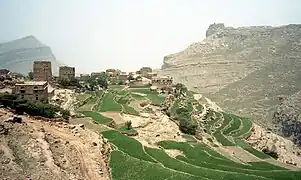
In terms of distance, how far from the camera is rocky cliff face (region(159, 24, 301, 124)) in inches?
4402

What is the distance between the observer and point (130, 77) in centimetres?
9000

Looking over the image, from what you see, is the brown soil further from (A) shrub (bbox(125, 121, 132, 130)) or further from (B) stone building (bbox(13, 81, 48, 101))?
(B) stone building (bbox(13, 81, 48, 101))

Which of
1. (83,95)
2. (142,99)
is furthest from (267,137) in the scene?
(83,95)

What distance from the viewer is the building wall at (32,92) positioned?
156ft

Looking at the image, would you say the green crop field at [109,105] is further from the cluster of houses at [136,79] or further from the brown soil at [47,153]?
the brown soil at [47,153]

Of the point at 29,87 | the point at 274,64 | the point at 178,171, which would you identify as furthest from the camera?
the point at 274,64

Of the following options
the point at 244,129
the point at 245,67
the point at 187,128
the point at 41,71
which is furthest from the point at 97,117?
the point at 245,67

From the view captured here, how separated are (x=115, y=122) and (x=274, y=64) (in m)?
103

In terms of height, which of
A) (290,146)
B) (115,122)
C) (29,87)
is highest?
(29,87)

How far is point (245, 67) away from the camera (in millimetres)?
145750

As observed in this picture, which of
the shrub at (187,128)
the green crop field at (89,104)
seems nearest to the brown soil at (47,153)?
the shrub at (187,128)

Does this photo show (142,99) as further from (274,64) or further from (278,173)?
(274,64)

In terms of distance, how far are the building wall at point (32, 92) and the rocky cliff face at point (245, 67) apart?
5974 cm

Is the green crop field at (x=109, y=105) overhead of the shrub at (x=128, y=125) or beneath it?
overhead
